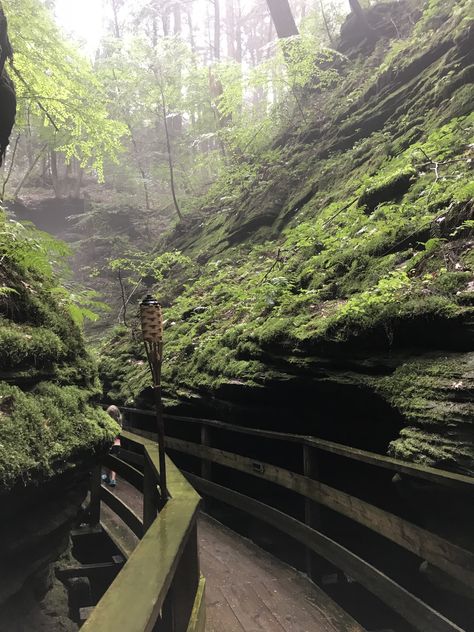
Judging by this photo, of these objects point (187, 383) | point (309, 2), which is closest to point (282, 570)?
point (187, 383)

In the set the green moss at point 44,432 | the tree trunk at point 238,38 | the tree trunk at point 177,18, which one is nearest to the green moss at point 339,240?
the green moss at point 44,432

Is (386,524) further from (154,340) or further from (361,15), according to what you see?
(361,15)

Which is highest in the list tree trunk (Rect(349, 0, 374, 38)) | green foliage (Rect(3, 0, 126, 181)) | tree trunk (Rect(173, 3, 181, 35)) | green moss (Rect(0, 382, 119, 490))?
tree trunk (Rect(173, 3, 181, 35))

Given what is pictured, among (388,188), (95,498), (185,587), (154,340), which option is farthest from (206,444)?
(388,188)

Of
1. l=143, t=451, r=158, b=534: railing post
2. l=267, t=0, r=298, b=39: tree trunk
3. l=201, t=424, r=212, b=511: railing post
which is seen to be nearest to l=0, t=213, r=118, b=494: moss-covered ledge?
l=143, t=451, r=158, b=534: railing post

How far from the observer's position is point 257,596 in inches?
154

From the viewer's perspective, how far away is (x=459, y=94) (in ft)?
22.6

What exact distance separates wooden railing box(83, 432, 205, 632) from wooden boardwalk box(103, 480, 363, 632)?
0.72 meters

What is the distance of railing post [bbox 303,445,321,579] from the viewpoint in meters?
4.23

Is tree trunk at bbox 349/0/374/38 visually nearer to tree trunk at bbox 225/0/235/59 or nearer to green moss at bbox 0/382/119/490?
green moss at bbox 0/382/119/490

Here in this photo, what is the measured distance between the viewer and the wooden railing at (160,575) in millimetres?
1356

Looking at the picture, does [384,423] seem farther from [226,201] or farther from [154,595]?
[226,201]

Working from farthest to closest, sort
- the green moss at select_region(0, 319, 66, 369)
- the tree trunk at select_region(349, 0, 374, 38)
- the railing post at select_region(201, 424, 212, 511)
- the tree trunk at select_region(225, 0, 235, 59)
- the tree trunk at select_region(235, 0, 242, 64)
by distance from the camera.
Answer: the tree trunk at select_region(225, 0, 235, 59), the tree trunk at select_region(235, 0, 242, 64), the tree trunk at select_region(349, 0, 374, 38), the railing post at select_region(201, 424, 212, 511), the green moss at select_region(0, 319, 66, 369)

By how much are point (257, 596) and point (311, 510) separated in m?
0.92
